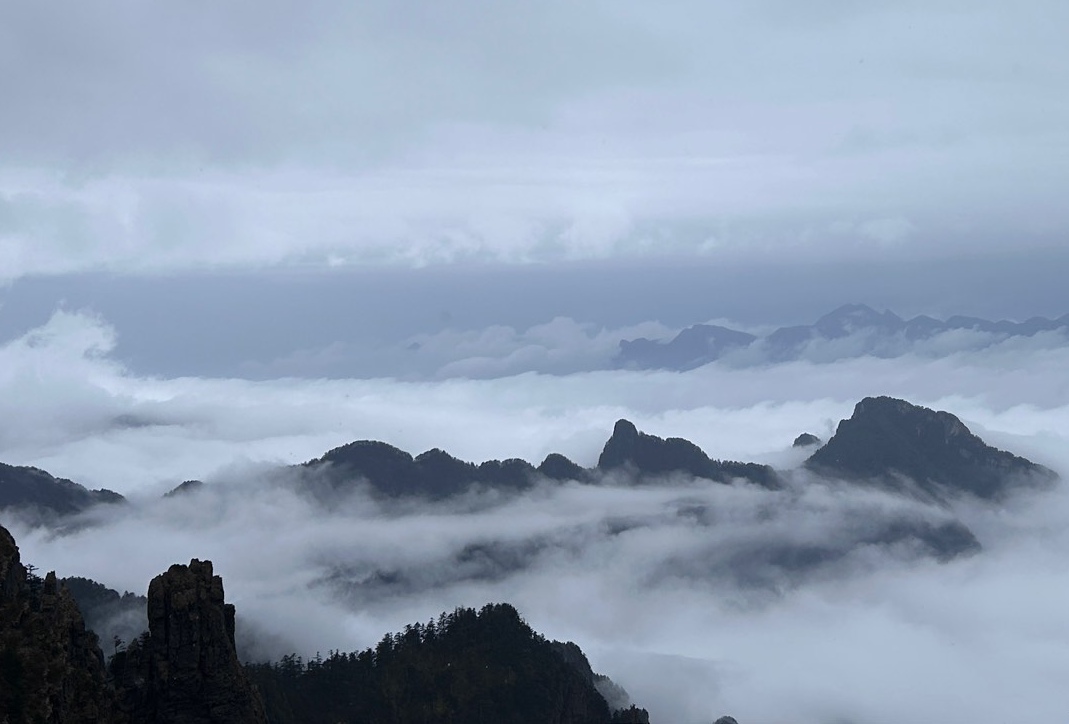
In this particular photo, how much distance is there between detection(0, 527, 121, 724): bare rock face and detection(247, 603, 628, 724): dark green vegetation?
36.5 meters

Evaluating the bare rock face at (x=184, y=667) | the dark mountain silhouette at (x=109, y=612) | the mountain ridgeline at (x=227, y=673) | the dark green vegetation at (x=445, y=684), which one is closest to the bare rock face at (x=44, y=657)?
the mountain ridgeline at (x=227, y=673)

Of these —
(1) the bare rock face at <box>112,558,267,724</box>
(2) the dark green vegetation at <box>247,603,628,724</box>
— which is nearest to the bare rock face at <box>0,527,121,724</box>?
(1) the bare rock face at <box>112,558,267,724</box>

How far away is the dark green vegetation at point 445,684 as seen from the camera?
137 metres

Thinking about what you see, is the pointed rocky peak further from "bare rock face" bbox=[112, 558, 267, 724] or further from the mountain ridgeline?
"bare rock face" bbox=[112, 558, 267, 724]

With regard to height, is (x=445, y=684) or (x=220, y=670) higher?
(x=220, y=670)

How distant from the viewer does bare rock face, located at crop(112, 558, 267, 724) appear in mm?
98625

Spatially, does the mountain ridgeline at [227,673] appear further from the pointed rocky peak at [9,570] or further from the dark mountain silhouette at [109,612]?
the dark mountain silhouette at [109,612]

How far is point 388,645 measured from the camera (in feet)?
512

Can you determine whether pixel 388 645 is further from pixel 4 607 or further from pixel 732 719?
pixel 4 607

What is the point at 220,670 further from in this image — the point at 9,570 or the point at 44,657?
the point at 9,570

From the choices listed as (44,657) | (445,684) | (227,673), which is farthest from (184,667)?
(445,684)

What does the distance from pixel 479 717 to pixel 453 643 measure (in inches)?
717

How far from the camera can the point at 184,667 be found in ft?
325

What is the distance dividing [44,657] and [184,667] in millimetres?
15330
